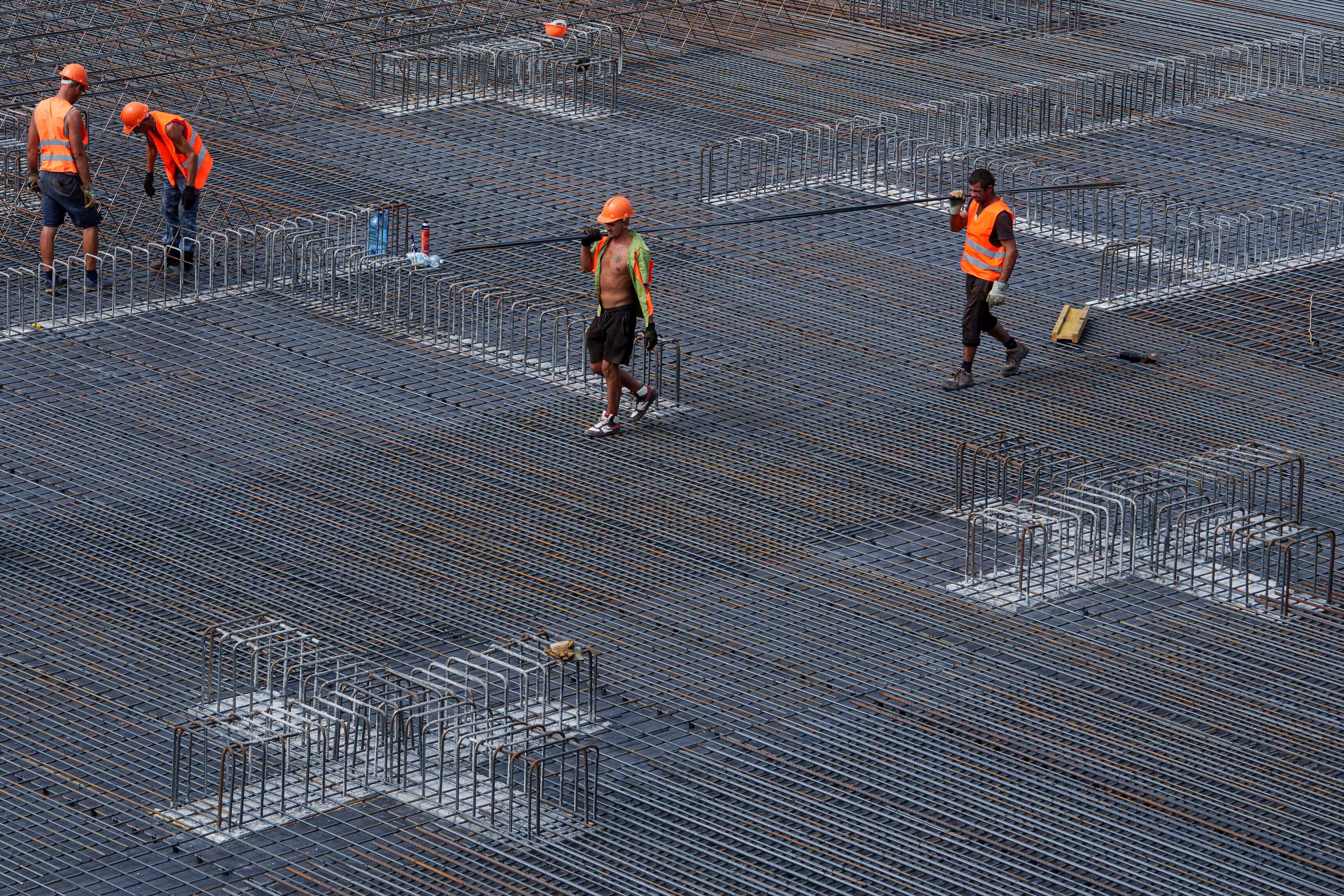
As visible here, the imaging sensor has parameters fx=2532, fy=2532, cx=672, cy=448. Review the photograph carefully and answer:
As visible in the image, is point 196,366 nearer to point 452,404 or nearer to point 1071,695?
point 452,404

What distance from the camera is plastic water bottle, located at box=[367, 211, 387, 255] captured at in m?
23.9

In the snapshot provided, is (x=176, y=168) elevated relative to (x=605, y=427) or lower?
elevated

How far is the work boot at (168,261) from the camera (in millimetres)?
A: 23406

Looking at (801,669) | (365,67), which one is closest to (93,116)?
(365,67)

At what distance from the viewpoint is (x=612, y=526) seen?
18.1 metres

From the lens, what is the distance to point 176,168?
23.6 meters

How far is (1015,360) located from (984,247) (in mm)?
1015

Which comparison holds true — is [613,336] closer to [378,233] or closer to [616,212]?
[616,212]

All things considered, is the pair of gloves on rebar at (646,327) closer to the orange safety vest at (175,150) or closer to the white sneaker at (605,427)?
the white sneaker at (605,427)

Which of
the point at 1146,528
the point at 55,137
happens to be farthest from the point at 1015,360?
the point at 55,137

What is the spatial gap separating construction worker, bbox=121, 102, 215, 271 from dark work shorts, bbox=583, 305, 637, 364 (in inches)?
204

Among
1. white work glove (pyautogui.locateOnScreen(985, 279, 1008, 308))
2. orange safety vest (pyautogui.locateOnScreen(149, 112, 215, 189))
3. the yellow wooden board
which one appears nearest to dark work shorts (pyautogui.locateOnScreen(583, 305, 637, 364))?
white work glove (pyautogui.locateOnScreen(985, 279, 1008, 308))

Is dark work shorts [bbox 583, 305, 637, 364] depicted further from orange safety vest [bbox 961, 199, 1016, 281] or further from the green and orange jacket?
orange safety vest [bbox 961, 199, 1016, 281]

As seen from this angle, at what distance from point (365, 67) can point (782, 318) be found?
1130cm
